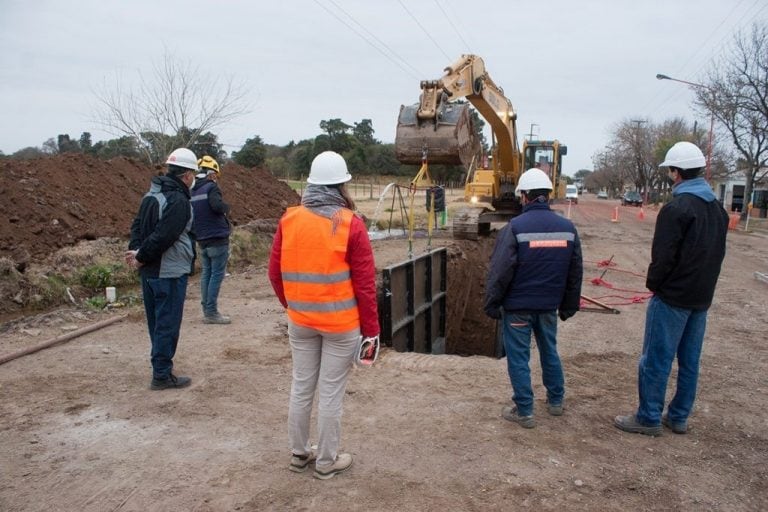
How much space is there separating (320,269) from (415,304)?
20.9ft

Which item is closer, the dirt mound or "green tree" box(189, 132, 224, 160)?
the dirt mound

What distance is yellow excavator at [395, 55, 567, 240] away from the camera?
10508 millimetres

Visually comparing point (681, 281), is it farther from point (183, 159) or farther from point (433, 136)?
point (433, 136)

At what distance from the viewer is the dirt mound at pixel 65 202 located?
34.4ft

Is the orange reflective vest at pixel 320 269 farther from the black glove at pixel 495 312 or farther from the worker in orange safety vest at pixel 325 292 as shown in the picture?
the black glove at pixel 495 312

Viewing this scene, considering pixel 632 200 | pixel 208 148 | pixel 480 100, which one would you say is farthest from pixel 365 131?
pixel 480 100

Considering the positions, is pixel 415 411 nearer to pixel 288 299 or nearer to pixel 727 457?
pixel 288 299

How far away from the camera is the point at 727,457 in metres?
4.15

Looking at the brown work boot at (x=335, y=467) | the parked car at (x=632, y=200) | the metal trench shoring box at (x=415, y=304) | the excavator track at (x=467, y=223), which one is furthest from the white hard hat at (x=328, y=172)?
the parked car at (x=632, y=200)

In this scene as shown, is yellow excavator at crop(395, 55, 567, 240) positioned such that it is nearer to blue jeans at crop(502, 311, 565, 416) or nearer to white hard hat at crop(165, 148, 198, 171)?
white hard hat at crop(165, 148, 198, 171)

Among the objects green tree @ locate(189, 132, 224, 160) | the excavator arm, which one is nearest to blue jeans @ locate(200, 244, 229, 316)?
the excavator arm

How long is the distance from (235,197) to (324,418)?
1447cm

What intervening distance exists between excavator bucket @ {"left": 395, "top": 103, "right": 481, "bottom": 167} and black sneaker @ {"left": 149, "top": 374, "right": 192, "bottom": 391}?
6525mm

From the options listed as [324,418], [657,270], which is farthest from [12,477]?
[657,270]
